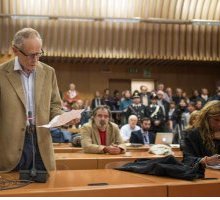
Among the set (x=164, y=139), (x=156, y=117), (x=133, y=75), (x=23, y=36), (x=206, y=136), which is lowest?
(x=164, y=139)

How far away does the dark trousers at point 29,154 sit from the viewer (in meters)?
2.78

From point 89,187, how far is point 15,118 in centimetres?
92

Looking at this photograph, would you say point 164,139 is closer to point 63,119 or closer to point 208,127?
point 208,127

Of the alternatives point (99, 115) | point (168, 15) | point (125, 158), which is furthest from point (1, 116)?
point (168, 15)

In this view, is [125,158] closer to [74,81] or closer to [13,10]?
[13,10]

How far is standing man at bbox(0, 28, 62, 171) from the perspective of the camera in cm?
275

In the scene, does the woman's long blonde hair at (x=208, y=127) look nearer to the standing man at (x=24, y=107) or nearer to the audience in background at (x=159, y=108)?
the standing man at (x=24, y=107)

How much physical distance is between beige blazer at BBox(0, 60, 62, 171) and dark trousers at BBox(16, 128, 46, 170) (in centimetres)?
3

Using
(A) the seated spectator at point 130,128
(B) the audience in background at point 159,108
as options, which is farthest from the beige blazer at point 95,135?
(B) the audience in background at point 159,108

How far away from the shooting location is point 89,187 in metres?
2.12

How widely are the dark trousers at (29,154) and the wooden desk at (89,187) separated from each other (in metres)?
0.22

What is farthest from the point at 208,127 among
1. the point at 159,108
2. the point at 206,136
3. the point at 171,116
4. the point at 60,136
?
the point at 171,116

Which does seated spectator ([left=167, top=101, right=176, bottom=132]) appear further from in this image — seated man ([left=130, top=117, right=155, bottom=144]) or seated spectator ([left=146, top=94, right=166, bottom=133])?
seated man ([left=130, top=117, right=155, bottom=144])

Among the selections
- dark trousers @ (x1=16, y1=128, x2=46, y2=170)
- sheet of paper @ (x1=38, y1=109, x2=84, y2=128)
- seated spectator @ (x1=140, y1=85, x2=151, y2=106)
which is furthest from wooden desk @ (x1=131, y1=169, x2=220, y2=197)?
seated spectator @ (x1=140, y1=85, x2=151, y2=106)
